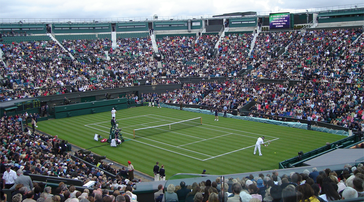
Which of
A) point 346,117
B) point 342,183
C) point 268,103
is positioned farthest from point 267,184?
point 268,103

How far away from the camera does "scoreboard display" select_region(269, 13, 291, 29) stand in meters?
53.2

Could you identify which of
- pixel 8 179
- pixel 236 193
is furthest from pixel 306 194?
pixel 8 179

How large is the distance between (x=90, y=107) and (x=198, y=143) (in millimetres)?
20270

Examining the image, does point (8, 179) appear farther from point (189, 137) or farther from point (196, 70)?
point (196, 70)

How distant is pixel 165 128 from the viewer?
1243 inches

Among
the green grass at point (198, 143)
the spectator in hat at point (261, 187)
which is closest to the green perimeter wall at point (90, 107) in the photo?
the green grass at point (198, 143)

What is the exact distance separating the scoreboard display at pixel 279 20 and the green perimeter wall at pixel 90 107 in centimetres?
2843

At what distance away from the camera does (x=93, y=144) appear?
26.8 m

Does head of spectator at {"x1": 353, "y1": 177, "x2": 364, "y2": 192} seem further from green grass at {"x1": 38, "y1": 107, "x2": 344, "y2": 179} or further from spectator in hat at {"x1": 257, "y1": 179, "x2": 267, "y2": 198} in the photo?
green grass at {"x1": 38, "y1": 107, "x2": 344, "y2": 179}

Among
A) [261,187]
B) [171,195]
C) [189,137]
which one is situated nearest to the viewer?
[261,187]

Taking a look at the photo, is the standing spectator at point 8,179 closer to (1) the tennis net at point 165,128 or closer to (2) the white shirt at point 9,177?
(2) the white shirt at point 9,177

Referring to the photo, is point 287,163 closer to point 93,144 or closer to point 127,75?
point 93,144

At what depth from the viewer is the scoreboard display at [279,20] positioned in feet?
174

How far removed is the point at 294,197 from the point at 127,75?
153 feet
